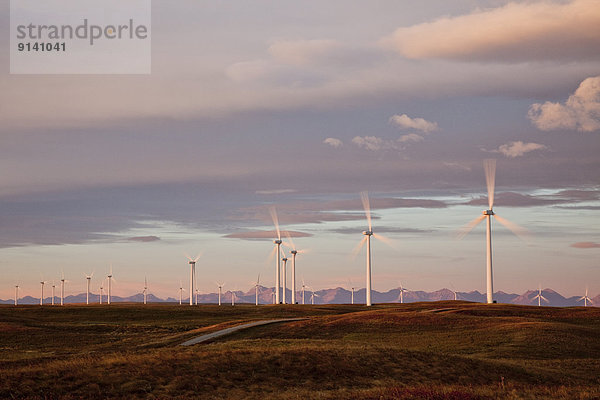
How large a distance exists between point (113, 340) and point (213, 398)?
50.4 m

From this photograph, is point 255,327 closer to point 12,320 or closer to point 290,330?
point 290,330

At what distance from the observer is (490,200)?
5945 inches

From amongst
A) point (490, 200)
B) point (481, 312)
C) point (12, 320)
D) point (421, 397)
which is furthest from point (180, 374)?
point (490, 200)

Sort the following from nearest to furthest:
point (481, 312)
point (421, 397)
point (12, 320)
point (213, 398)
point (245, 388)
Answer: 1. point (421, 397)
2. point (213, 398)
3. point (245, 388)
4. point (481, 312)
5. point (12, 320)

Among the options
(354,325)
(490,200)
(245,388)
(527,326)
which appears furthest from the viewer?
(490,200)

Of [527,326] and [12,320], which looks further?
[12,320]

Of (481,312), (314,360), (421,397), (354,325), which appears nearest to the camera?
(421,397)

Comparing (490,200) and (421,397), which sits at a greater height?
(490,200)

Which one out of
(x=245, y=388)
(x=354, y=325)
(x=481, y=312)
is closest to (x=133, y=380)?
(x=245, y=388)

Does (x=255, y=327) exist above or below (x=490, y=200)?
below

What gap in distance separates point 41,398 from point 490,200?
129 meters

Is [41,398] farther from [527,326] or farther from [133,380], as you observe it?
[527,326]

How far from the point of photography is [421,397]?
33906 millimetres

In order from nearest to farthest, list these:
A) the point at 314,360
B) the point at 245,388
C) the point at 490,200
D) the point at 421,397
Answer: the point at 421,397, the point at 245,388, the point at 314,360, the point at 490,200
